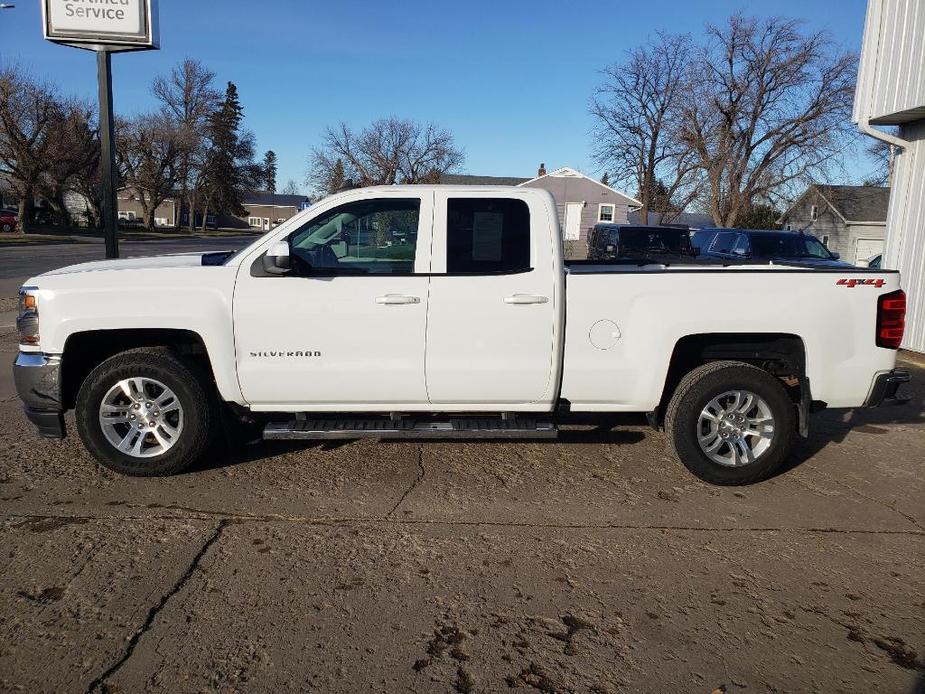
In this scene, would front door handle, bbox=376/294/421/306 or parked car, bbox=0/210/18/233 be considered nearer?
front door handle, bbox=376/294/421/306

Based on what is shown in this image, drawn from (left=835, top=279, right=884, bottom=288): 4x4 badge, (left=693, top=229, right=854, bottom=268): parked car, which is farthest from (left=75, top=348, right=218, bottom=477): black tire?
(left=693, top=229, right=854, bottom=268): parked car

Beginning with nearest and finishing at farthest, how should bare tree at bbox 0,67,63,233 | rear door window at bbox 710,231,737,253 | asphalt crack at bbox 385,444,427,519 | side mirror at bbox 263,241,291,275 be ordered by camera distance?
asphalt crack at bbox 385,444,427,519 < side mirror at bbox 263,241,291,275 < rear door window at bbox 710,231,737,253 < bare tree at bbox 0,67,63,233

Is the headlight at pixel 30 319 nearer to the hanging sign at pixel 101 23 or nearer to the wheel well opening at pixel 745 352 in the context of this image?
the wheel well opening at pixel 745 352

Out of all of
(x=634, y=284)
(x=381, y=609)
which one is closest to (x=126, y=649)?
(x=381, y=609)

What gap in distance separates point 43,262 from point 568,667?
28.8m

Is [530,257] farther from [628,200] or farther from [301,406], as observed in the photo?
[628,200]

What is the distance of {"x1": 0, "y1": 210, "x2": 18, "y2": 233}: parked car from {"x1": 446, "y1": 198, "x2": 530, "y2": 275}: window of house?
5487 cm

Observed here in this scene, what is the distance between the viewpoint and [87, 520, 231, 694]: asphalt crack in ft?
9.30

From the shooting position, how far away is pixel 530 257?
495 centimetres

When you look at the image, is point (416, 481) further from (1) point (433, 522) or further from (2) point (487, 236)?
(2) point (487, 236)

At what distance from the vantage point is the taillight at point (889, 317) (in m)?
4.92

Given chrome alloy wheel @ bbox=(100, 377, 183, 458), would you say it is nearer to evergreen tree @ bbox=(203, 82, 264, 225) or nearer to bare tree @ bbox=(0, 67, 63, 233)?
bare tree @ bbox=(0, 67, 63, 233)

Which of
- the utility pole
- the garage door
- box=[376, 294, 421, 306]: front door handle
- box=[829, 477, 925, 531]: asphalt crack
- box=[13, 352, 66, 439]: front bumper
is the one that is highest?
the utility pole

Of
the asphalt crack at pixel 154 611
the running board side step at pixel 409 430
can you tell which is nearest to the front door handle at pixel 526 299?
the running board side step at pixel 409 430
